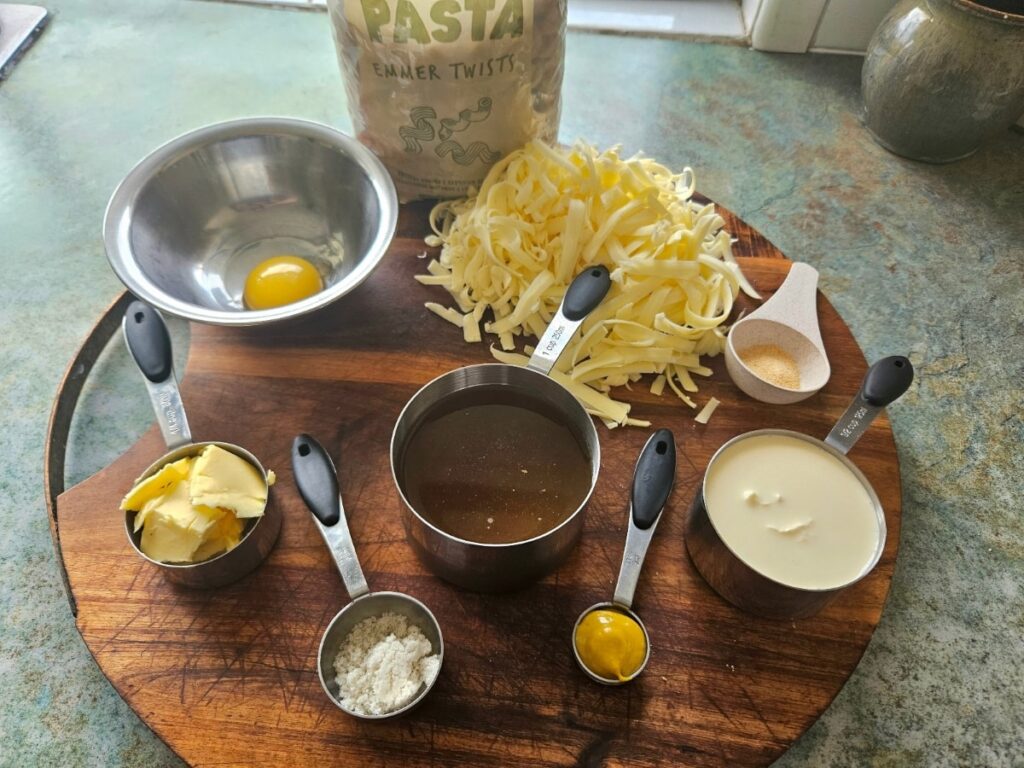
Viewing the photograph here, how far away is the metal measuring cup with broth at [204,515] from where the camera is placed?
3.45 ft

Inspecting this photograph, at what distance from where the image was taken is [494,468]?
113cm

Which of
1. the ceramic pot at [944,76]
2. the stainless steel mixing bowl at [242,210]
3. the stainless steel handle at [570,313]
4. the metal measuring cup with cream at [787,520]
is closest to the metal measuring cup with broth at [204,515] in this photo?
the stainless steel mixing bowl at [242,210]

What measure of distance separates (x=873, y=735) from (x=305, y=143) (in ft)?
5.28

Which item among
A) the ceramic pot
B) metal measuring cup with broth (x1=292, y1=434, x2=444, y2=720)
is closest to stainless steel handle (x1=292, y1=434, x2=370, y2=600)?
metal measuring cup with broth (x1=292, y1=434, x2=444, y2=720)

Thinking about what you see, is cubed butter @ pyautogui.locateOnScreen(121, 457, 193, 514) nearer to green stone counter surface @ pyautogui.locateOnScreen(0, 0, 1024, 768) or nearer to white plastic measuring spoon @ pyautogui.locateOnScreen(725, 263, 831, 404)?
green stone counter surface @ pyautogui.locateOnScreen(0, 0, 1024, 768)

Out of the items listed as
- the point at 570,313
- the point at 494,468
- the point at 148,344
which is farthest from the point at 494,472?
the point at 148,344

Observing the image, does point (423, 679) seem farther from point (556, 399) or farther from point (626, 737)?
point (556, 399)

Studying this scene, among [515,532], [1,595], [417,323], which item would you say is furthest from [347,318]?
[1,595]

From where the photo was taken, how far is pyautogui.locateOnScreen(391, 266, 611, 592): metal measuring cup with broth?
3.41 feet

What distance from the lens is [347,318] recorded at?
1.48 meters

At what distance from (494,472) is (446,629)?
9.7 inches

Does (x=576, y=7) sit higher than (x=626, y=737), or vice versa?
(x=626, y=737)

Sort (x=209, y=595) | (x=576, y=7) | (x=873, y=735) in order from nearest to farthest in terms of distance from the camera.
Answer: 1. (x=209, y=595)
2. (x=873, y=735)
3. (x=576, y=7)

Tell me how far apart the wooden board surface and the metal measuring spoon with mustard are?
32mm
